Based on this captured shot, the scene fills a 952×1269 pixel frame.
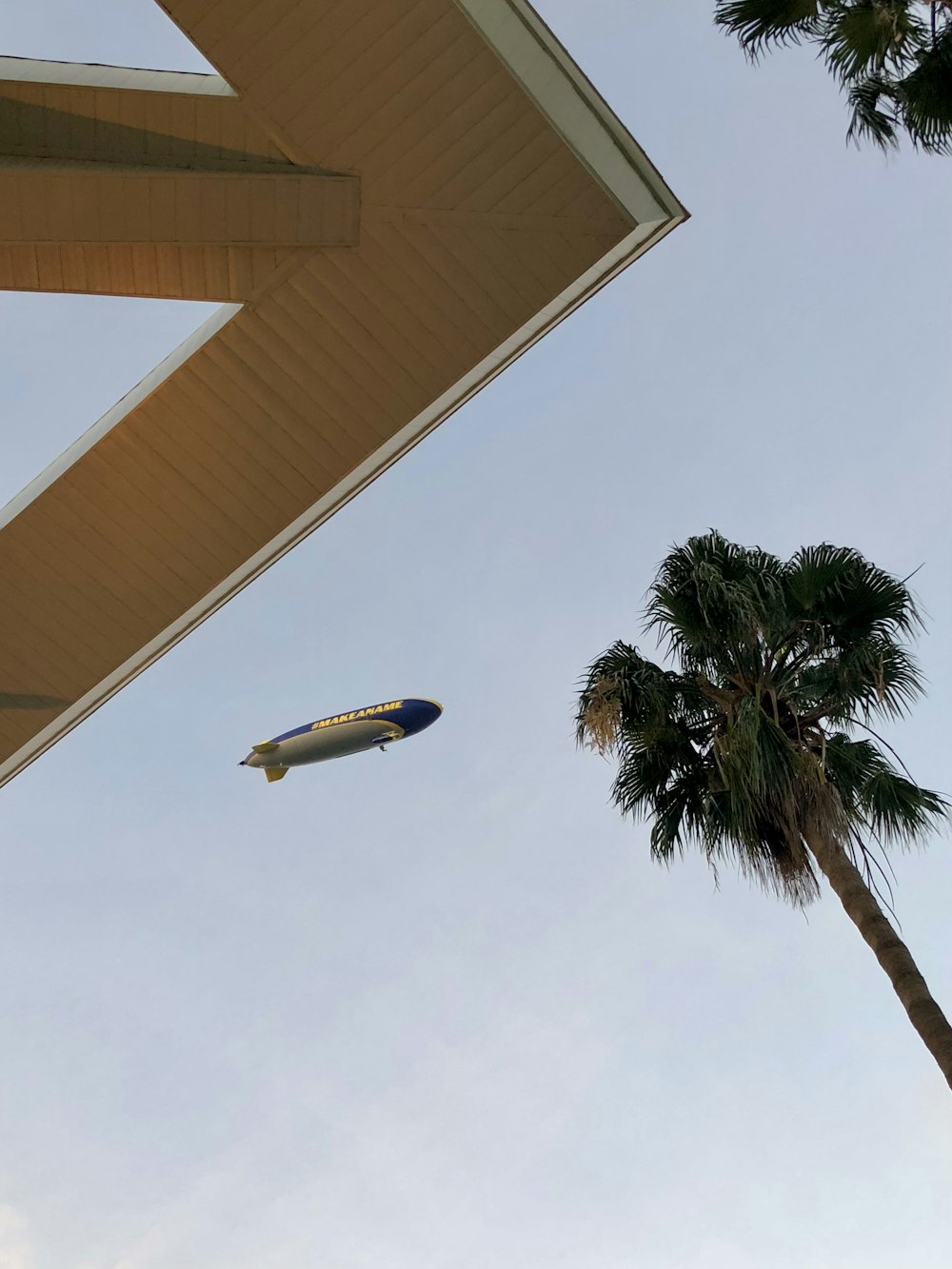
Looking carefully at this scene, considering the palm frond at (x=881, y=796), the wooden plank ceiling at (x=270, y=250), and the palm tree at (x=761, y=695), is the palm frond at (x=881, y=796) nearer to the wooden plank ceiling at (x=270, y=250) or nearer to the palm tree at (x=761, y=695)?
the palm tree at (x=761, y=695)

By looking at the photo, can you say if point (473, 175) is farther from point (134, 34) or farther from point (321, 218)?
point (134, 34)

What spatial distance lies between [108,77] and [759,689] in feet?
22.1

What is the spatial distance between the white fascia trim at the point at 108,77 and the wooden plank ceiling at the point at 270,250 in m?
0.02

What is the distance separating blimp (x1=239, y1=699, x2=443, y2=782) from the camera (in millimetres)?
12484

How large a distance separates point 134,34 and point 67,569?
5132 mm

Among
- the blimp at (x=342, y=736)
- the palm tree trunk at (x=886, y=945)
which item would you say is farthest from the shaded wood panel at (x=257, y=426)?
the palm tree trunk at (x=886, y=945)

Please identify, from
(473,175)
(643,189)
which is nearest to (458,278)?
(473,175)

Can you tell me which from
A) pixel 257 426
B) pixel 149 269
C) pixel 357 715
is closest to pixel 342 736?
pixel 357 715

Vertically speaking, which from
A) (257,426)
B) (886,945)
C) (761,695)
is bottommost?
(886,945)

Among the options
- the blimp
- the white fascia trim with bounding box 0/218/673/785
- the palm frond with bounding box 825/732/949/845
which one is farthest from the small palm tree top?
the blimp

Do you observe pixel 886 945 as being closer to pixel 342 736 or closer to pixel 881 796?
pixel 881 796

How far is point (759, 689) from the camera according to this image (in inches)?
325

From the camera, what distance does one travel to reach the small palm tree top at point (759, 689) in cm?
829

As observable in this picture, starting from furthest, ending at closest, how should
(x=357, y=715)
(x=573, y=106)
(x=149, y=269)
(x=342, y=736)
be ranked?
(x=357, y=715) < (x=342, y=736) < (x=149, y=269) < (x=573, y=106)
